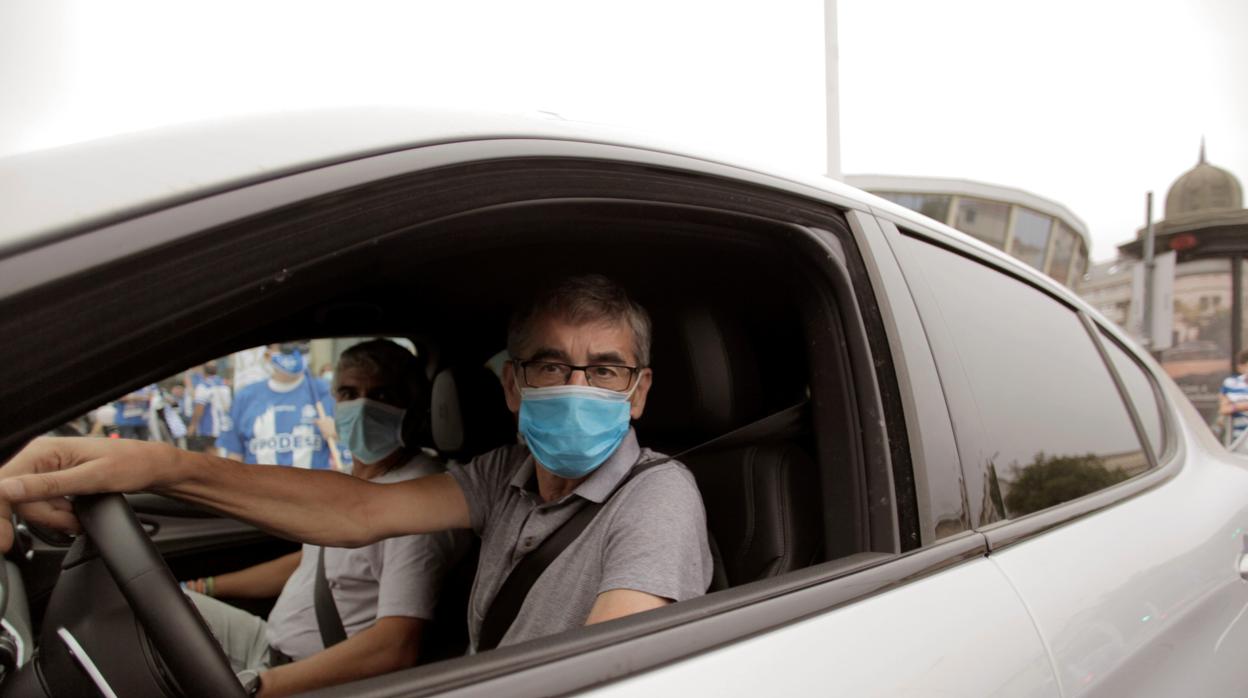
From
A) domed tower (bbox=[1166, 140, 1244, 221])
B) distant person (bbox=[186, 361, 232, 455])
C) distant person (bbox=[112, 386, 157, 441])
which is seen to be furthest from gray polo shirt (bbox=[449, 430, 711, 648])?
domed tower (bbox=[1166, 140, 1244, 221])

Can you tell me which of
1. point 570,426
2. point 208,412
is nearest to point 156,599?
point 570,426

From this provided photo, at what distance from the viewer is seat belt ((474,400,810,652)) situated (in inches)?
61.4

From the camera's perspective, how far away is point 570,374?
160 centimetres

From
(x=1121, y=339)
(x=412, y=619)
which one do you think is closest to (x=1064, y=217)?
(x=1121, y=339)

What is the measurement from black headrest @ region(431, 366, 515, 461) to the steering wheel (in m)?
1.66

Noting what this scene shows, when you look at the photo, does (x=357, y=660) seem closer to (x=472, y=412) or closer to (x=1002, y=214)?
(x=472, y=412)

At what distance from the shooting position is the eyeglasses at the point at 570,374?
161 centimetres

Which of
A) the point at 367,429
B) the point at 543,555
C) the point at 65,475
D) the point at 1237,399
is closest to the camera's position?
the point at 65,475

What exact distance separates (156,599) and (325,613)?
142cm

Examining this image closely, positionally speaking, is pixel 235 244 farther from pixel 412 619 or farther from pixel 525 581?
pixel 412 619

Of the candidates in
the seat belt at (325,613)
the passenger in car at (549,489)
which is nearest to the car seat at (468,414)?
the seat belt at (325,613)

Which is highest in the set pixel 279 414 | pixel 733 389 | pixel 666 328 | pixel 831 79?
pixel 831 79

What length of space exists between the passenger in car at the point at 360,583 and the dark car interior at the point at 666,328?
19 centimetres

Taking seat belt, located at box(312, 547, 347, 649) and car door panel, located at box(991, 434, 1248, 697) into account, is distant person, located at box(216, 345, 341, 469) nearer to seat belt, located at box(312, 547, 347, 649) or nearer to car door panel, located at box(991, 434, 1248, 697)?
seat belt, located at box(312, 547, 347, 649)
